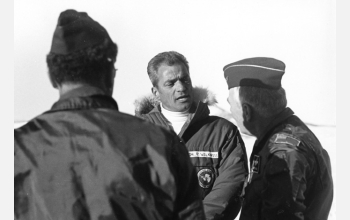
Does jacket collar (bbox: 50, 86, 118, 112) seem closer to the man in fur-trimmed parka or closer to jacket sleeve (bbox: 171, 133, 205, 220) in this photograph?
jacket sleeve (bbox: 171, 133, 205, 220)

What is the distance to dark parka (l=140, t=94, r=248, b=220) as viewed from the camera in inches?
92.2

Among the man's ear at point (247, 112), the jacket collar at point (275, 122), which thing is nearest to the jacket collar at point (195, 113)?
the man's ear at point (247, 112)

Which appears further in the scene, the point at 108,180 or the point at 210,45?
the point at 210,45

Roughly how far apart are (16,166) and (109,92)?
1.12 feet

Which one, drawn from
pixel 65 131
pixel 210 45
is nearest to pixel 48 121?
pixel 65 131

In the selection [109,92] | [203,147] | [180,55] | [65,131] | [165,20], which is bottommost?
[203,147]

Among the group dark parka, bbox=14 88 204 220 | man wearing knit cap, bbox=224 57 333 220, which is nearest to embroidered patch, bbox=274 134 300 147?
man wearing knit cap, bbox=224 57 333 220

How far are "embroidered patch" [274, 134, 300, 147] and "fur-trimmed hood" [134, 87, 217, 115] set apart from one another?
732mm

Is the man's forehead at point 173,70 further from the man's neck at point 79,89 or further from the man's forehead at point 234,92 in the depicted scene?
the man's neck at point 79,89

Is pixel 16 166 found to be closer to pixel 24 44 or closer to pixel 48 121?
pixel 48 121

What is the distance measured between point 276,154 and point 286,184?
130 mm

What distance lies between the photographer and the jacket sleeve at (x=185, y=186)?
1.41m

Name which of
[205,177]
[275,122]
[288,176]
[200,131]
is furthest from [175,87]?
[288,176]

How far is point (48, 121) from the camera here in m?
1.37
